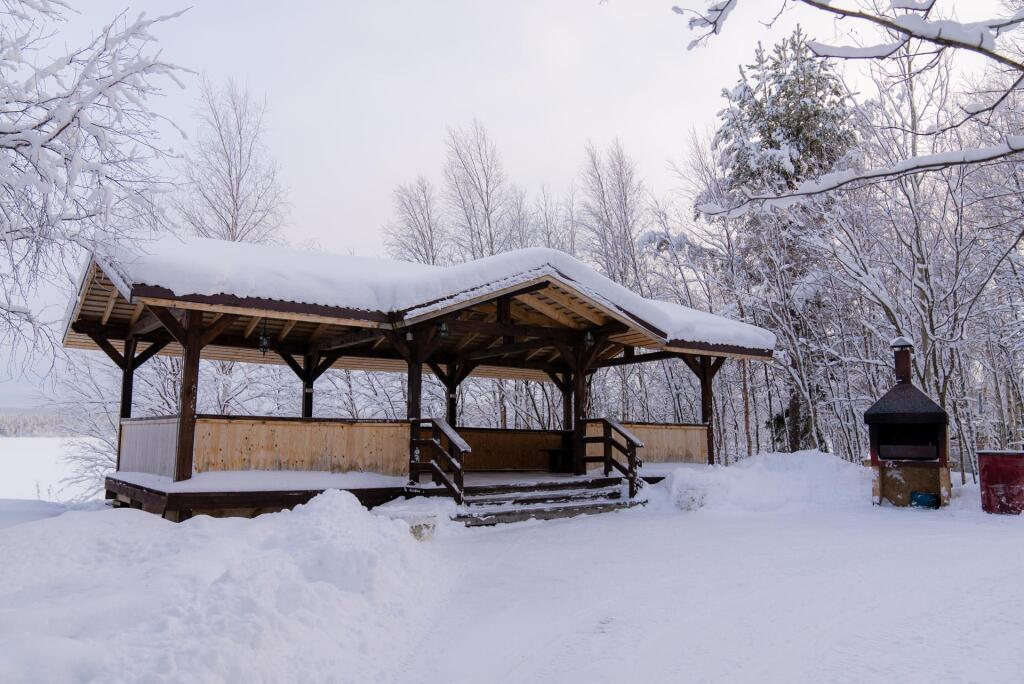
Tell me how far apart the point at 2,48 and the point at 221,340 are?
791 centimetres

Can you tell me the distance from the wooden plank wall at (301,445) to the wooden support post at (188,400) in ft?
0.79

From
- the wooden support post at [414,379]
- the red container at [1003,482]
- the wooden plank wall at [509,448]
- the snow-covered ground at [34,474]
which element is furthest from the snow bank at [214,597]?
the snow-covered ground at [34,474]

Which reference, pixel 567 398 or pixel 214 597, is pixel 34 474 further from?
pixel 214 597

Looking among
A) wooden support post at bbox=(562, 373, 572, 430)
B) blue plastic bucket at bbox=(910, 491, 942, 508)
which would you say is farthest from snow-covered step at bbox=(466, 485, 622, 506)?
blue plastic bucket at bbox=(910, 491, 942, 508)

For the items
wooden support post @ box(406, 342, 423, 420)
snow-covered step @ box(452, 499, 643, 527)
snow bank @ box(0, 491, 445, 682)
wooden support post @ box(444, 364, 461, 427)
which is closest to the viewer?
snow bank @ box(0, 491, 445, 682)

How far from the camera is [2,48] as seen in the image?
17.8ft

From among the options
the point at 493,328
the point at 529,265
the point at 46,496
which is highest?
the point at 529,265

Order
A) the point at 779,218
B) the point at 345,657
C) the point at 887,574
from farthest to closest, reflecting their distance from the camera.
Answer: the point at 779,218 < the point at 887,574 < the point at 345,657

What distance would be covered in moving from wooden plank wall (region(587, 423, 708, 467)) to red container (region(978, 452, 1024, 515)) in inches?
220

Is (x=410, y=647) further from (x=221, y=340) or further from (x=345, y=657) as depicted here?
(x=221, y=340)

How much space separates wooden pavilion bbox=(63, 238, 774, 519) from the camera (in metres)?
8.81

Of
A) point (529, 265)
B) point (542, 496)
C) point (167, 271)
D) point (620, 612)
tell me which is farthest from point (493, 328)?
point (620, 612)

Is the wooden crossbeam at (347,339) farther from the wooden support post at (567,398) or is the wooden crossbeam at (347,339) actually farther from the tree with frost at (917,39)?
the tree with frost at (917,39)

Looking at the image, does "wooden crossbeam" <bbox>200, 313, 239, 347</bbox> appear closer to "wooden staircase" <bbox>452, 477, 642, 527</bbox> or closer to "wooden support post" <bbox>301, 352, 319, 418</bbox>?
"wooden staircase" <bbox>452, 477, 642, 527</bbox>
